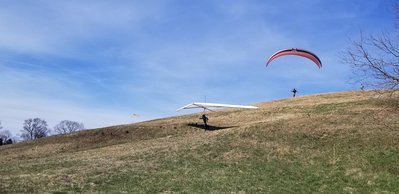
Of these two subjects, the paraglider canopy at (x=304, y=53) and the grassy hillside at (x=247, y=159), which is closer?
the grassy hillside at (x=247, y=159)

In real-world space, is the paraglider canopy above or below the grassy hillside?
above

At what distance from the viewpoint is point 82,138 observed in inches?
1714

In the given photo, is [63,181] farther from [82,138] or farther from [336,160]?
[82,138]

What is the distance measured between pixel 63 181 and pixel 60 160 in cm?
809

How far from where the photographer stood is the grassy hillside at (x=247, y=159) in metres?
21.1

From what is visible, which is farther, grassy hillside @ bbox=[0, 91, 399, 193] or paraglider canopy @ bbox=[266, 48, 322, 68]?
paraglider canopy @ bbox=[266, 48, 322, 68]

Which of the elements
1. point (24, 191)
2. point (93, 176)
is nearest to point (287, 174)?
point (93, 176)

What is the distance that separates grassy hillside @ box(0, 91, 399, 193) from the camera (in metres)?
21.1

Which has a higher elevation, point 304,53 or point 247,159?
point 304,53

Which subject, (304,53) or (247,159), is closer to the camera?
(247,159)

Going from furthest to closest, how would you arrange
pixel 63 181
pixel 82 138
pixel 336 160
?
pixel 82 138 < pixel 336 160 < pixel 63 181

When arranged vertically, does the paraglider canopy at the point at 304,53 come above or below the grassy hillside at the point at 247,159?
above

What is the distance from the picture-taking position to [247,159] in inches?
1086

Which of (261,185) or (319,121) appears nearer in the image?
(261,185)
